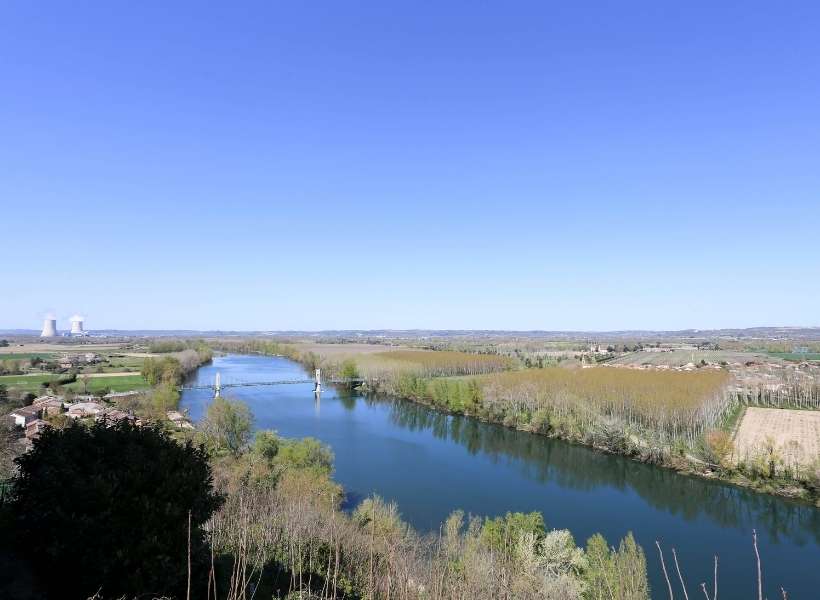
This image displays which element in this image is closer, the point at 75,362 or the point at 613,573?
the point at 613,573

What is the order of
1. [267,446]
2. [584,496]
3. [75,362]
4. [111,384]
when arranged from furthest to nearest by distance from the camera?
[75,362] < [111,384] < [584,496] < [267,446]

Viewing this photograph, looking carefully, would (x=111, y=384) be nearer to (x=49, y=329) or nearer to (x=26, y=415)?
(x=26, y=415)

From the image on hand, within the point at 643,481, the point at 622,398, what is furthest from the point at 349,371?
the point at 643,481

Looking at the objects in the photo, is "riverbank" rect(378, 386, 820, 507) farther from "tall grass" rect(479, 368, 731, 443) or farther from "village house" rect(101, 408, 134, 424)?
"village house" rect(101, 408, 134, 424)

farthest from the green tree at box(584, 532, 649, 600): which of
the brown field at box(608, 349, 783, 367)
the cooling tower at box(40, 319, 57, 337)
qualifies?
the cooling tower at box(40, 319, 57, 337)

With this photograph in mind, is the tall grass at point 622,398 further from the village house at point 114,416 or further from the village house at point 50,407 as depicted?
the village house at point 50,407

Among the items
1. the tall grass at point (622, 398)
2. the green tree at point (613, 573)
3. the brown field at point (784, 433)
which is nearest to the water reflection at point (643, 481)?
the tall grass at point (622, 398)
